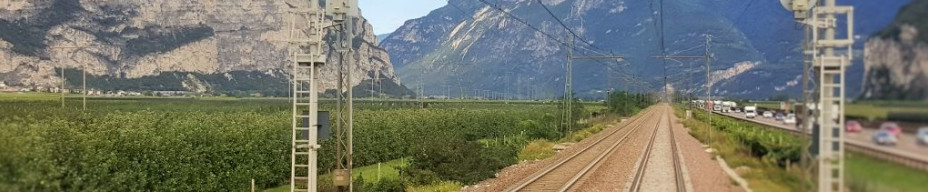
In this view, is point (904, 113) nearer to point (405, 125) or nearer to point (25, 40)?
point (405, 125)

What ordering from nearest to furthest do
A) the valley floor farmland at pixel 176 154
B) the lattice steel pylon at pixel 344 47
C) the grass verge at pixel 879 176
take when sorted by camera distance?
1. the grass verge at pixel 879 176
2. the valley floor farmland at pixel 176 154
3. the lattice steel pylon at pixel 344 47

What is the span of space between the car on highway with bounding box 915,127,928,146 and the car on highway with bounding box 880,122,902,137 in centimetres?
45

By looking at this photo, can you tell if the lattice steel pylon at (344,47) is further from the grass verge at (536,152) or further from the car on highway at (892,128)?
the grass verge at (536,152)

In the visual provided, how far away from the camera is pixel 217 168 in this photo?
2730cm

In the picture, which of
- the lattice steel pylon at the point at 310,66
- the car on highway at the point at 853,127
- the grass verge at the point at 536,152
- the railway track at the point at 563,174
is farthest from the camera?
the grass verge at the point at 536,152

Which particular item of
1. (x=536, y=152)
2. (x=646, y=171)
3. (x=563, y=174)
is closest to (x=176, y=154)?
(x=563, y=174)

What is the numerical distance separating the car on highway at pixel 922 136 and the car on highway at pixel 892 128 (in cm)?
45

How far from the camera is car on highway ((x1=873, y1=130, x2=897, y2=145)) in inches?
367

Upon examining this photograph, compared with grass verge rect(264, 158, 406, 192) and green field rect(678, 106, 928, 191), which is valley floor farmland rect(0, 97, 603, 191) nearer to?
grass verge rect(264, 158, 406, 192)

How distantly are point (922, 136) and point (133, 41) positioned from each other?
174 m

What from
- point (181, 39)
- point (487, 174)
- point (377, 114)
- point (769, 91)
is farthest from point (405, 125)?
point (181, 39)

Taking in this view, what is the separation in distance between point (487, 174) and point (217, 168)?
9.61 meters

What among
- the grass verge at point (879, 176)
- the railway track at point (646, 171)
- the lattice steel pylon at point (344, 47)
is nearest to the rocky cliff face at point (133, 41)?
the railway track at point (646, 171)

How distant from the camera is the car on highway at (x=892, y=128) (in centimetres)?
923
